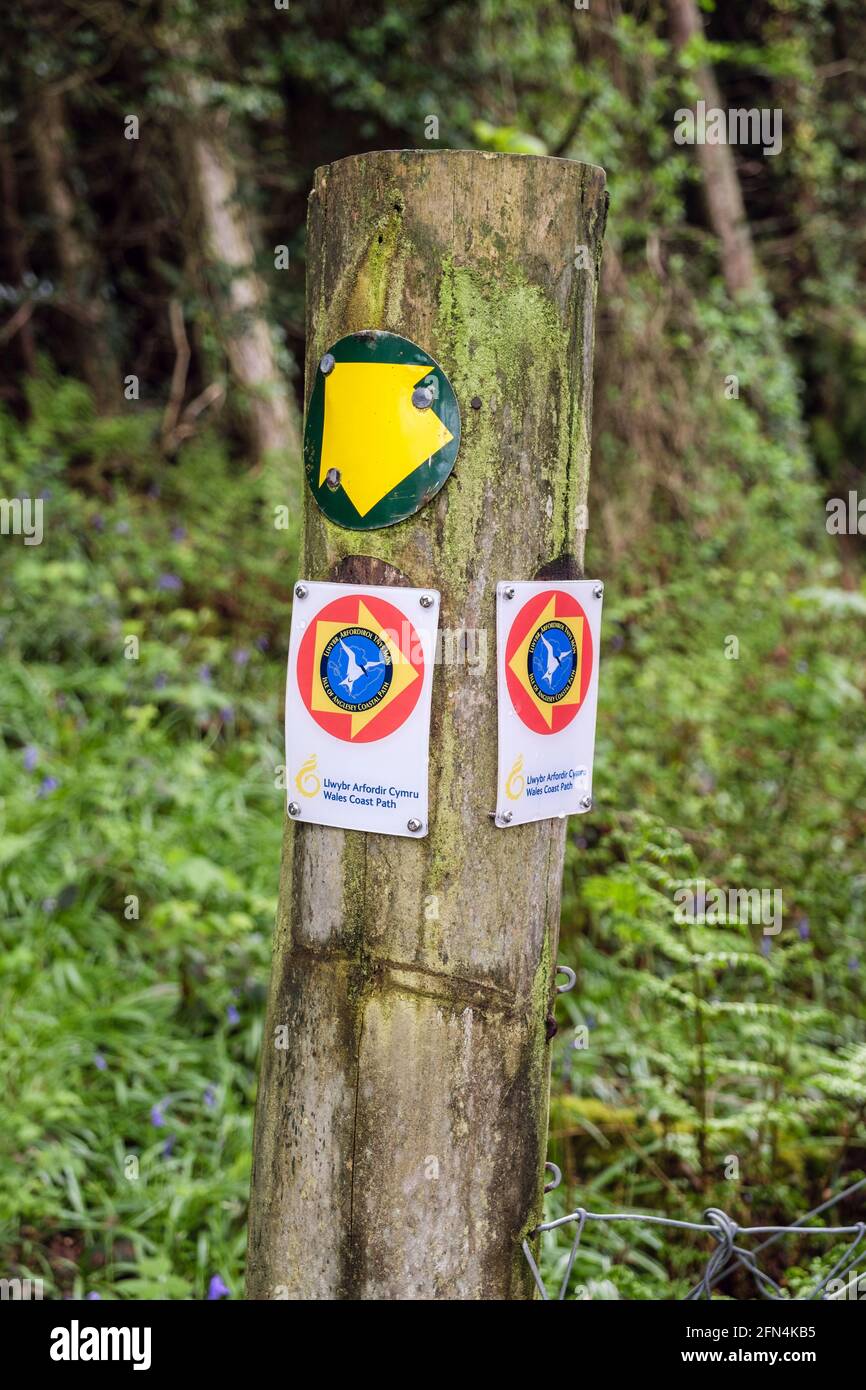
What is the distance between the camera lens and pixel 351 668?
1495 millimetres

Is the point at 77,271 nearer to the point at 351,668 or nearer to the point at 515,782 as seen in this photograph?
the point at 351,668

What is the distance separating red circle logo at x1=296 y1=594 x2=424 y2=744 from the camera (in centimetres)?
146

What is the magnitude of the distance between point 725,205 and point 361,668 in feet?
28.8

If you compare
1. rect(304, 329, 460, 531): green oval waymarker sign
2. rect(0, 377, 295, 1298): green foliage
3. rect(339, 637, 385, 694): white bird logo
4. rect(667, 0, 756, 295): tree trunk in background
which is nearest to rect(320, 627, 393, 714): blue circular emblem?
rect(339, 637, 385, 694): white bird logo

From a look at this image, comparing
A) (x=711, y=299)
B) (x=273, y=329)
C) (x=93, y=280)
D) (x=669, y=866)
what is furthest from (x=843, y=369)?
(x=669, y=866)

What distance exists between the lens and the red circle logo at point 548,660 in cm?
148

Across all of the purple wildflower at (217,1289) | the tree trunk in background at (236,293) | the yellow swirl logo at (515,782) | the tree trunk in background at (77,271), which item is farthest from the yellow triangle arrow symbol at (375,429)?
the tree trunk in background at (77,271)

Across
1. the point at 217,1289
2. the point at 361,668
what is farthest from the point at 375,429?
the point at 217,1289

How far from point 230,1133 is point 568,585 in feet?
6.90

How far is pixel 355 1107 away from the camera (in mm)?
1515

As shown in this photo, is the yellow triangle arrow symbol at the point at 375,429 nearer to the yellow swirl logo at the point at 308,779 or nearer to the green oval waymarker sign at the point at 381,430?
the green oval waymarker sign at the point at 381,430

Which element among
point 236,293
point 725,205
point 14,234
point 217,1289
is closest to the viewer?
point 217,1289

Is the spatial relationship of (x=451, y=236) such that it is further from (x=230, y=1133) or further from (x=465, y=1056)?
(x=230, y=1133)

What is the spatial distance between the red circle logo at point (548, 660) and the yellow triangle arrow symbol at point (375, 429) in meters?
0.24
